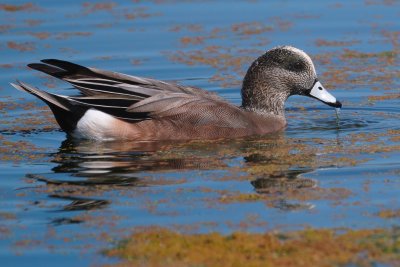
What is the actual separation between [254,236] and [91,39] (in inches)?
241

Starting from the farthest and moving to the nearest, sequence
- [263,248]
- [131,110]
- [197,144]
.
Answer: [131,110], [197,144], [263,248]

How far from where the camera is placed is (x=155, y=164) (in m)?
7.73

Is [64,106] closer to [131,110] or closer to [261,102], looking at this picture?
[131,110]

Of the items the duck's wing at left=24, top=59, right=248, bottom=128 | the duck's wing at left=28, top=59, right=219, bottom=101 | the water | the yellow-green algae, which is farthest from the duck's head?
the yellow-green algae

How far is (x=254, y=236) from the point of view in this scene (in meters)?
5.97

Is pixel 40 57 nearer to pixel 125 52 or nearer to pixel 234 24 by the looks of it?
pixel 125 52

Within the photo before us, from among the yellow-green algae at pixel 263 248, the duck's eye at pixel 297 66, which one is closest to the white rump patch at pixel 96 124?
the duck's eye at pixel 297 66

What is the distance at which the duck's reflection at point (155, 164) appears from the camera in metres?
6.95

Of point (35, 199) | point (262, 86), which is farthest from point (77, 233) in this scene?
point (262, 86)

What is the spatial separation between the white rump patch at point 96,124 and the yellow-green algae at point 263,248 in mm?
2618

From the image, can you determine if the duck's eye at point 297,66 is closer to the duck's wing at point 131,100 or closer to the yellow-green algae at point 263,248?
the duck's wing at point 131,100

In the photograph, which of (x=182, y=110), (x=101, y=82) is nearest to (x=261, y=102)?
(x=182, y=110)

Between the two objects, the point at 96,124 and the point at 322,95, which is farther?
the point at 322,95

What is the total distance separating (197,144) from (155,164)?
789 mm
